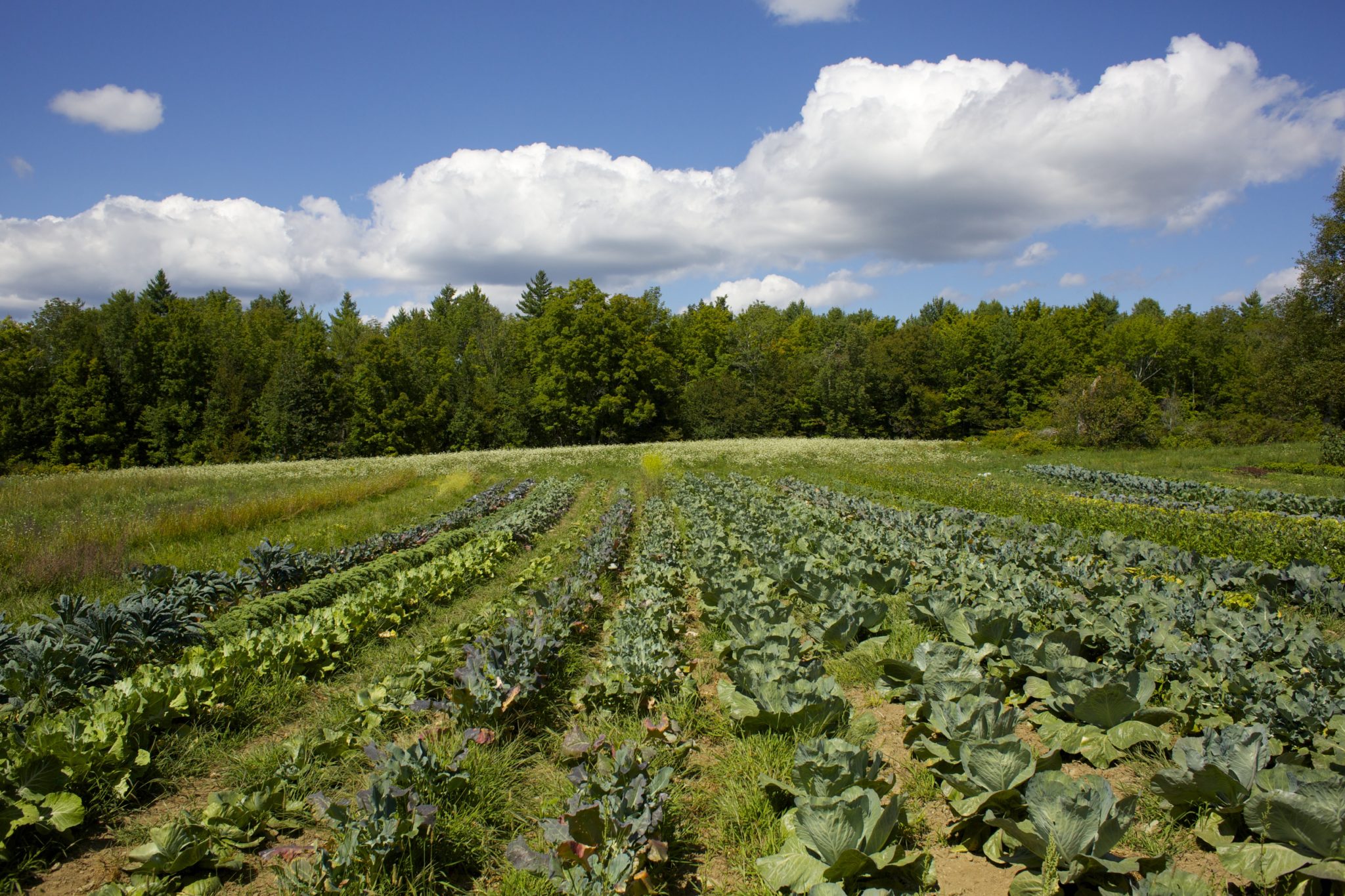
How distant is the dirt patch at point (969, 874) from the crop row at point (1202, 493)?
1736 centimetres

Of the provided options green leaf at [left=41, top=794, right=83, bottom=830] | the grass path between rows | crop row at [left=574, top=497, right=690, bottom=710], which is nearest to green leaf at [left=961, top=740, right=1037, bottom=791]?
crop row at [left=574, top=497, right=690, bottom=710]

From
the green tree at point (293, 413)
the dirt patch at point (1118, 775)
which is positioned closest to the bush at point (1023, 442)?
the dirt patch at point (1118, 775)

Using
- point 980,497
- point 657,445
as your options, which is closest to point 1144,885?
Answer: point 980,497

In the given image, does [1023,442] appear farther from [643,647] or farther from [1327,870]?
[1327,870]

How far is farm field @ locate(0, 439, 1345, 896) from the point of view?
3035 mm

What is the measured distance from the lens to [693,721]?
496 cm

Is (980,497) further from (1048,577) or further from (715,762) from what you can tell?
(715,762)

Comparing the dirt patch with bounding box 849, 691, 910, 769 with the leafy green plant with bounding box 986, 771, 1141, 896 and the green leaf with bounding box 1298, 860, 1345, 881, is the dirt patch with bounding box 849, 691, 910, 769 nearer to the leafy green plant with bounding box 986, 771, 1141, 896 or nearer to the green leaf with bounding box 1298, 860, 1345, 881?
the leafy green plant with bounding box 986, 771, 1141, 896

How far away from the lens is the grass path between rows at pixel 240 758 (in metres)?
3.41

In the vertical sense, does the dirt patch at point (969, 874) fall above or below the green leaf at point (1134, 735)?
below

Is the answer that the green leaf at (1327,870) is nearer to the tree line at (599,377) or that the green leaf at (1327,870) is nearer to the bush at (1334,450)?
the bush at (1334,450)

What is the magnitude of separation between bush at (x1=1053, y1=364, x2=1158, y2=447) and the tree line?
8.2 inches

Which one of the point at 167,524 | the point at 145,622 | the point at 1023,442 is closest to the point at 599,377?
the point at 1023,442

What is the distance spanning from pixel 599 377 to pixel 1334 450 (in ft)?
133
